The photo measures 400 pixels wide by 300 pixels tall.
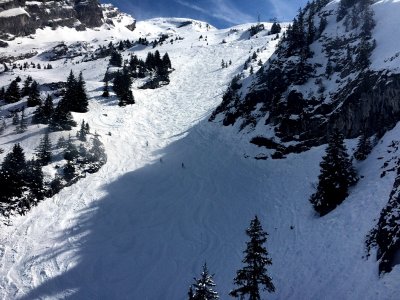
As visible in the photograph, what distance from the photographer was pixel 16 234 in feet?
128

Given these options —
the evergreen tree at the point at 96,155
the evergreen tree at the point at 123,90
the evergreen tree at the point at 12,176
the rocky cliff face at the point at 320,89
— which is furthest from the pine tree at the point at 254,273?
the evergreen tree at the point at 123,90

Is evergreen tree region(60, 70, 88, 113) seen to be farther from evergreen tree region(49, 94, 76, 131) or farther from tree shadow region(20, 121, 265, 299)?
tree shadow region(20, 121, 265, 299)

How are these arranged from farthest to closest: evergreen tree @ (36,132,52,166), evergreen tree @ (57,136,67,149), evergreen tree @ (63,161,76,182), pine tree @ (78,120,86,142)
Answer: pine tree @ (78,120,86,142) → evergreen tree @ (57,136,67,149) → evergreen tree @ (36,132,52,166) → evergreen tree @ (63,161,76,182)

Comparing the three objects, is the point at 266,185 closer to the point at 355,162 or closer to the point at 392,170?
Answer: the point at 355,162

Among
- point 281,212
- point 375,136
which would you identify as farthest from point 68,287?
point 375,136

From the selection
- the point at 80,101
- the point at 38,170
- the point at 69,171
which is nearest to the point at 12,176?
the point at 38,170

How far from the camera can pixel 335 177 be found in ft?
112

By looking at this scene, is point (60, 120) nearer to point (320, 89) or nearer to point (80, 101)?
point (80, 101)

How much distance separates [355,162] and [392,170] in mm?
5915

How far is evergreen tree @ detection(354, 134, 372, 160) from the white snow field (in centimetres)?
95

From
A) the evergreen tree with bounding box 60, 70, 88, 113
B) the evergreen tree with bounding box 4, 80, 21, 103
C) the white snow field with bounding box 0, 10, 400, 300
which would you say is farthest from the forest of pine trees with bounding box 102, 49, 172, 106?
the white snow field with bounding box 0, 10, 400, 300

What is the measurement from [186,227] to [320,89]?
83.2 feet

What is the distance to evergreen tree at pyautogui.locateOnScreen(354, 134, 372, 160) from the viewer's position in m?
37.5

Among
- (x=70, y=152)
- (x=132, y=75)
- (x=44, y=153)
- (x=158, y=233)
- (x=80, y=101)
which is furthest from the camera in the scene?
(x=132, y=75)
